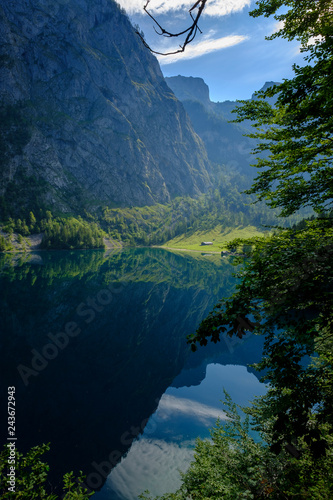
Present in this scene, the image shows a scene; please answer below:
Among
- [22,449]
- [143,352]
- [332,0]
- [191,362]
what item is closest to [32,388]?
[22,449]

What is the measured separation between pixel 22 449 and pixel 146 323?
107 ft

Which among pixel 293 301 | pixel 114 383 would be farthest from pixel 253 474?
pixel 114 383

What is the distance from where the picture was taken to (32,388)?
88.0 feet

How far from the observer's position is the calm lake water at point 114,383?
20.0 meters

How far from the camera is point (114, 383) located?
2975 cm

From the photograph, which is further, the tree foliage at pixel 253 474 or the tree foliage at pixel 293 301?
the tree foliage at pixel 253 474

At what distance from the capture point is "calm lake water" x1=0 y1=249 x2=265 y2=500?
786 inches
